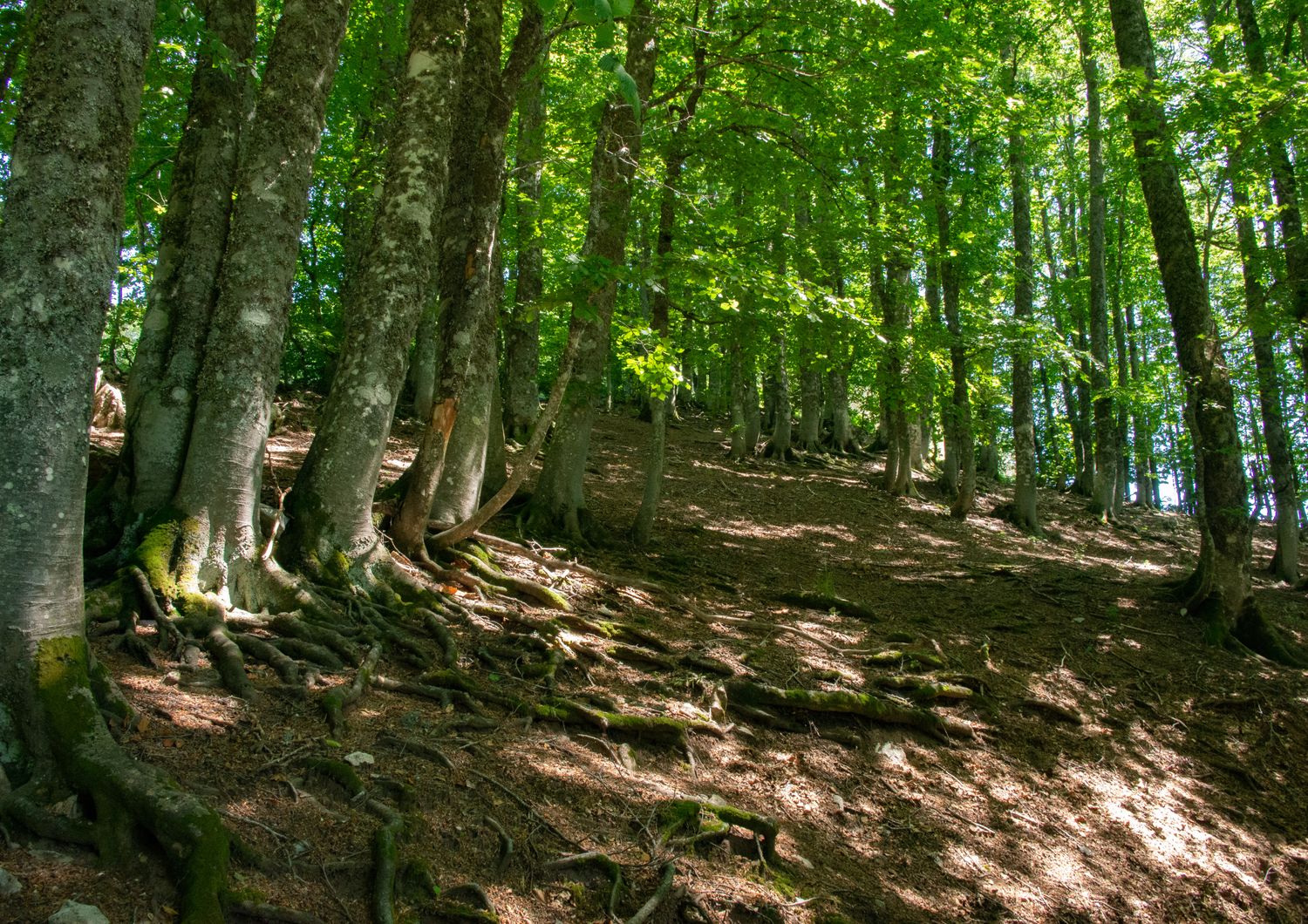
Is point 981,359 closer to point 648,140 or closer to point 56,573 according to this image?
point 648,140

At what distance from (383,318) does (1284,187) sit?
11.8m

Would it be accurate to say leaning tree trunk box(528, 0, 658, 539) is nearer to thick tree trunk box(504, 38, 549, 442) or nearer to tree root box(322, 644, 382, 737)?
thick tree trunk box(504, 38, 549, 442)

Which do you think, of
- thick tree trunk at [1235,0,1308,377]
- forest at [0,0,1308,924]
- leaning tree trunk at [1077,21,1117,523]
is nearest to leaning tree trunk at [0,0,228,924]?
forest at [0,0,1308,924]

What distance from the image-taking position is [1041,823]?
5.72 meters

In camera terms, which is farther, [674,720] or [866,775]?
[866,775]

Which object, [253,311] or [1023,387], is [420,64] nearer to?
[253,311]

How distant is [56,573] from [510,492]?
13.3ft

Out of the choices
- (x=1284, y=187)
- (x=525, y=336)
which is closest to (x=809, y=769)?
(x=1284, y=187)

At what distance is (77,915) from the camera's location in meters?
2.44

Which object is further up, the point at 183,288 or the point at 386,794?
the point at 183,288

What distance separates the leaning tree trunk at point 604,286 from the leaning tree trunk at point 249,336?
2.56 m

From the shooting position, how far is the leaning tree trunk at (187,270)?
201 inches

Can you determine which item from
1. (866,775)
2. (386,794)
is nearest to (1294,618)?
(866,775)

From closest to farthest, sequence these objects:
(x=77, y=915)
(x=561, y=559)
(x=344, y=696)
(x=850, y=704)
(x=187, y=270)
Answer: (x=77, y=915) → (x=344, y=696) → (x=187, y=270) → (x=850, y=704) → (x=561, y=559)
